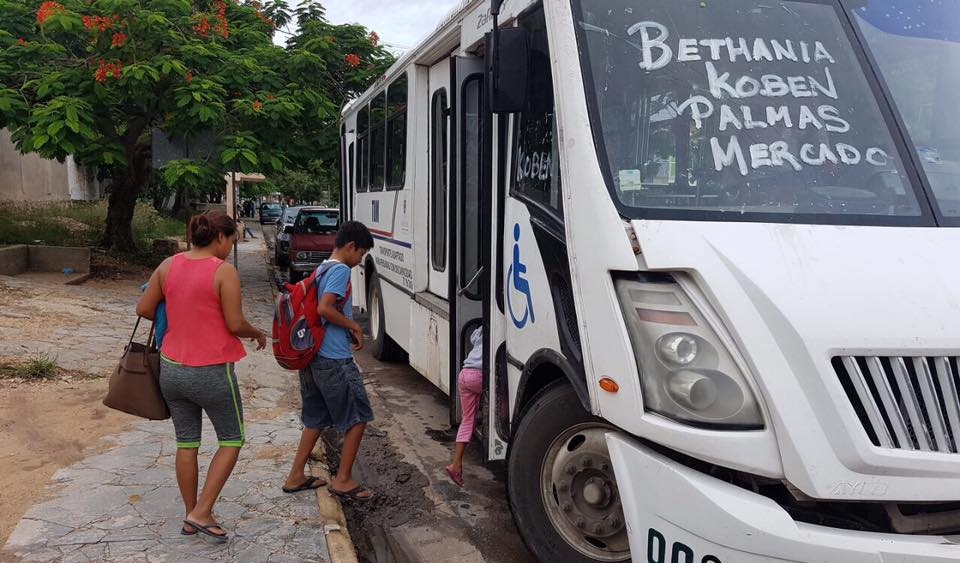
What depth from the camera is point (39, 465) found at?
4691 millimetres

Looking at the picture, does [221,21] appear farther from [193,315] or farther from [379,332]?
[193,315]

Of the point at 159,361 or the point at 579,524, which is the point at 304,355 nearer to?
the point at 159,361

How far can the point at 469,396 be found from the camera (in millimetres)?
4543

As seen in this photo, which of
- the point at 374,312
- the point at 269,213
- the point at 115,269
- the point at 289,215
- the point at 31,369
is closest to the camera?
the point at 31,369

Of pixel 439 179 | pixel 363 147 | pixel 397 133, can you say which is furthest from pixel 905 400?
pixel 363 147

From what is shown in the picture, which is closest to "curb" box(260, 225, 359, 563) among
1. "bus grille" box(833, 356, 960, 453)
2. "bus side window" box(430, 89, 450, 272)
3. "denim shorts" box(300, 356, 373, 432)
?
"denim shorts" box(300, 356, 373, 432)

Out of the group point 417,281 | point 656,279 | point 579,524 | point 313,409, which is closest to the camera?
point 656,279

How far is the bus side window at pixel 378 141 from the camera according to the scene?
26.1ft

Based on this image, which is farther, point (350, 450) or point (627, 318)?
point (350, 450)

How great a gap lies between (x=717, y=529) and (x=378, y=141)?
260 inches

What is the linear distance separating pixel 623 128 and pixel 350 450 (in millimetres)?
2550

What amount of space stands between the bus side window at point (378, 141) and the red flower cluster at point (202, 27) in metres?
4.97

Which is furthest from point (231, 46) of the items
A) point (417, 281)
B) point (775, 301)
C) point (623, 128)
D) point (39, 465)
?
point (775, 301)

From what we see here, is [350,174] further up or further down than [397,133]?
further down
